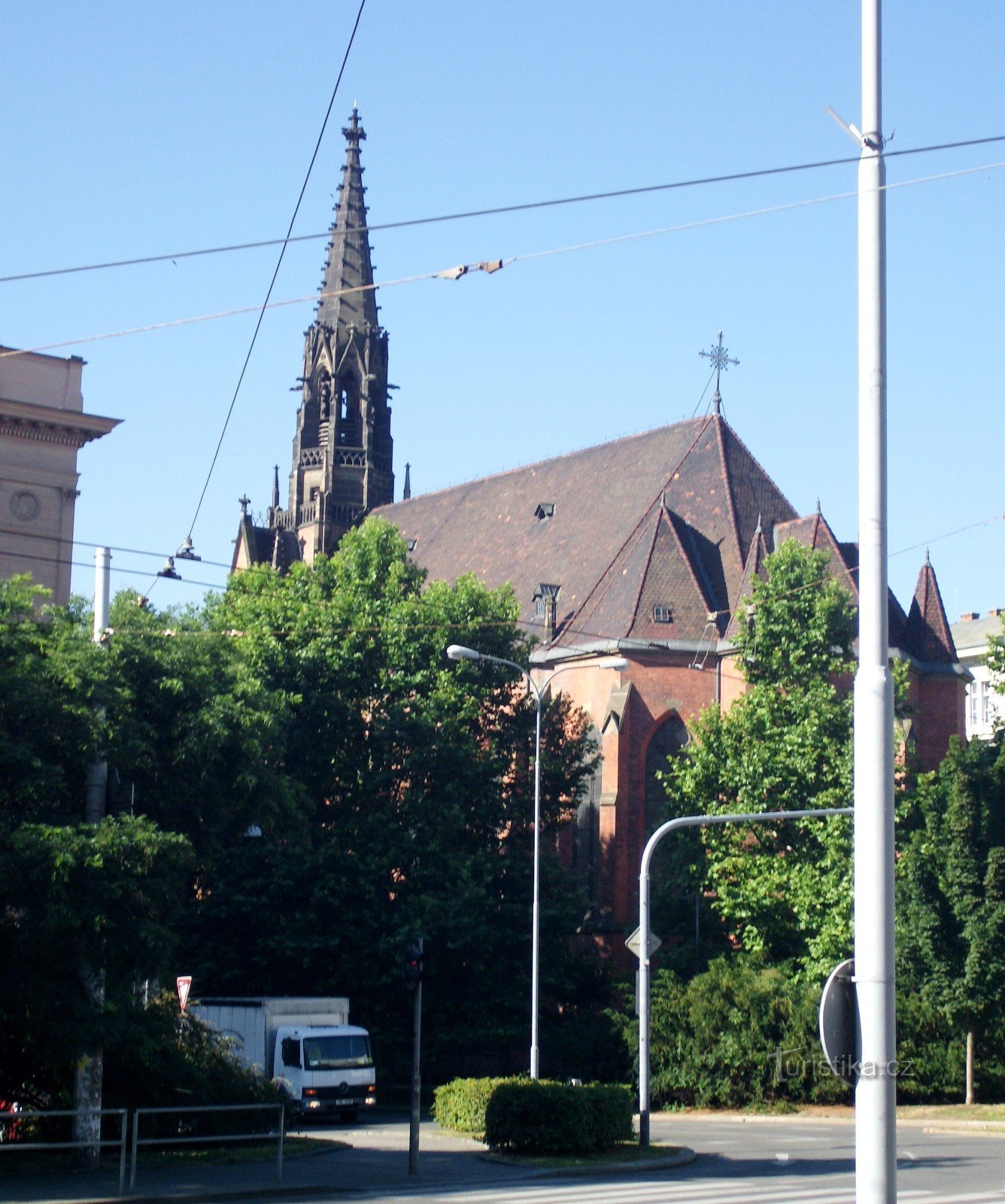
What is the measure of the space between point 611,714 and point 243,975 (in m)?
12.9

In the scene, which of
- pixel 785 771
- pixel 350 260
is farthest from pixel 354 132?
pixel 785 771

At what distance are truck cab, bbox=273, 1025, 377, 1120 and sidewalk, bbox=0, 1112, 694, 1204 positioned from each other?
292 inches

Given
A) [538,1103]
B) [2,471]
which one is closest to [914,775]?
[538,1103]

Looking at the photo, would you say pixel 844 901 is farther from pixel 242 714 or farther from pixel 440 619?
pixel 242 714

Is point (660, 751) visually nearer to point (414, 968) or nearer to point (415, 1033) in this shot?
point (414, 968)

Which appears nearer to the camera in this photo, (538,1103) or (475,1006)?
(538,1103)

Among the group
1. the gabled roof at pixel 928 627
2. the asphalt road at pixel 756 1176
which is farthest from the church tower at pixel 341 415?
the asphalt road at pixel 756 1176

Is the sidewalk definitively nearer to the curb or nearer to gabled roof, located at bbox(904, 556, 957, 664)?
the curb

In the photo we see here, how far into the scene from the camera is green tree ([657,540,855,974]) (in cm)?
3703

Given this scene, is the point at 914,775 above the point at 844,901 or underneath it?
above

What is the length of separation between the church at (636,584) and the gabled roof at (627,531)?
0.06 meters

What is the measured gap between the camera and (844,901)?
3559 centimetres

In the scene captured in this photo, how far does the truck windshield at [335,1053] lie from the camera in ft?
103

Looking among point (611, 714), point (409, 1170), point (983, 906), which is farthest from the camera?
point (611, 714)
